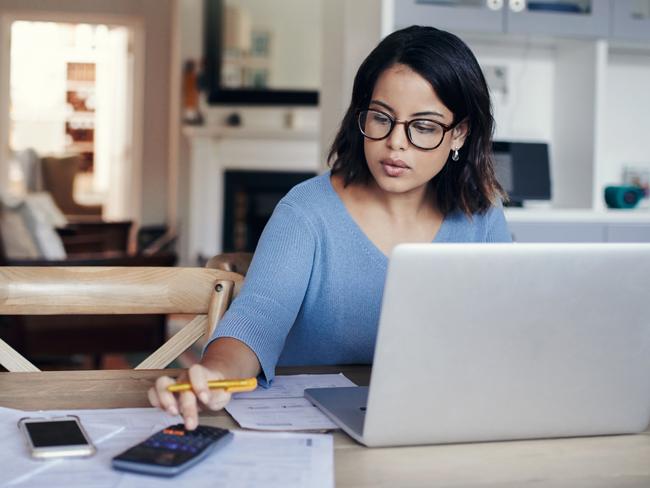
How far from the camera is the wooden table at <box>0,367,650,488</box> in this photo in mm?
902

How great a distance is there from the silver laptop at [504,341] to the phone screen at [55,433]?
282 mm

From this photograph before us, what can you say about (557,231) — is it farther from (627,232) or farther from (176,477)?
(176,477)

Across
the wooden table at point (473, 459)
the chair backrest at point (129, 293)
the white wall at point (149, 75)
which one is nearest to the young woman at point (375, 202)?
the chair backrest at point (129, 293)

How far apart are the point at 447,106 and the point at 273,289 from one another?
0.41m

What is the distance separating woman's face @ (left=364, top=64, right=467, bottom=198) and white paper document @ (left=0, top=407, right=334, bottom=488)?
0.58 metres

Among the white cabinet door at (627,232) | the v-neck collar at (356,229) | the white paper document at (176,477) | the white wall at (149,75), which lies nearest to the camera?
the white paper document at (176,477)

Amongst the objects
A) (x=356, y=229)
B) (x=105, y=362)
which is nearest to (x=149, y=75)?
(x=105, y=362)

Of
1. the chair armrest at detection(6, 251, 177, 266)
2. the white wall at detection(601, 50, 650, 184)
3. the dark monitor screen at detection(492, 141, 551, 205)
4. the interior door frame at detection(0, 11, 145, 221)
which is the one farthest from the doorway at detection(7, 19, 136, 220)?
the dark monitor screen at detection(492, 141, 551, 205)

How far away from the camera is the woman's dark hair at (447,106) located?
150cm

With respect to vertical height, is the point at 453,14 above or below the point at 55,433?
above

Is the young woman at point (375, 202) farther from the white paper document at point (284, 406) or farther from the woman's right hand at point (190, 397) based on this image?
the woman's right hand at point (190, 397)

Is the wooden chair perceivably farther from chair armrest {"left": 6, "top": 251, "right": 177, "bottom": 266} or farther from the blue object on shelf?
the blue object on shelf

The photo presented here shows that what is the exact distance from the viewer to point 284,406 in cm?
112

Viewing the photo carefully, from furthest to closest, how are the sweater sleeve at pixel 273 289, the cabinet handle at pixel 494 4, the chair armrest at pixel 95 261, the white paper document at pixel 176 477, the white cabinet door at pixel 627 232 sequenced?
1. the chair armrest at pixel 95 261
2. the white cabinet door at pixel 627 232
3. the cabinet handle at pixel 494 4
4. the sweater sleeve at pixel 273 289
5. the white paper document at pixel 176 477
